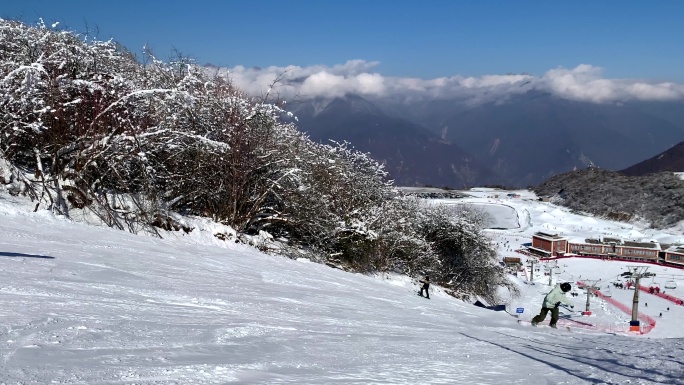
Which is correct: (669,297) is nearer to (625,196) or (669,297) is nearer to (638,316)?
(638,316)

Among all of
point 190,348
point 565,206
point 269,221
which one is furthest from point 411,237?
point 565,206

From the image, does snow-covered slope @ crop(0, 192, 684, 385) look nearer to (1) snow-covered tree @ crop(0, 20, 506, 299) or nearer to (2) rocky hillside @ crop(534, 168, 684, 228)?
(1) snow-covered tree @ crop(0, 20, 506, 299)

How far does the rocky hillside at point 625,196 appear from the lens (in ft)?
299

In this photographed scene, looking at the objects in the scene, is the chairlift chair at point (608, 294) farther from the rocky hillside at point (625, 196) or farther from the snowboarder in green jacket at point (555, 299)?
the rocky hillside at point (625, 196)

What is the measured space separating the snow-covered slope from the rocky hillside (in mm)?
93357

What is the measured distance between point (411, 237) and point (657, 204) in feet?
295

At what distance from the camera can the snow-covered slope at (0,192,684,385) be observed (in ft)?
11.6

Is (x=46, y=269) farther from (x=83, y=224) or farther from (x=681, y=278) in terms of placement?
(x=681, y=278)

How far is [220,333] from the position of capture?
15.4 feet

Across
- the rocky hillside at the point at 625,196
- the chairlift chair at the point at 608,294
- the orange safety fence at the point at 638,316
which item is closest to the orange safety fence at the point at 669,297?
the chairlift chair at the point at 608,294

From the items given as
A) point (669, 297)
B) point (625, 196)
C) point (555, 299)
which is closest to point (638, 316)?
point (669, 297)

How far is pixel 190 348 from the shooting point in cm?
405

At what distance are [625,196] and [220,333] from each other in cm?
11287

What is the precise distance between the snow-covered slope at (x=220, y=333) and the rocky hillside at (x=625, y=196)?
306 ft
